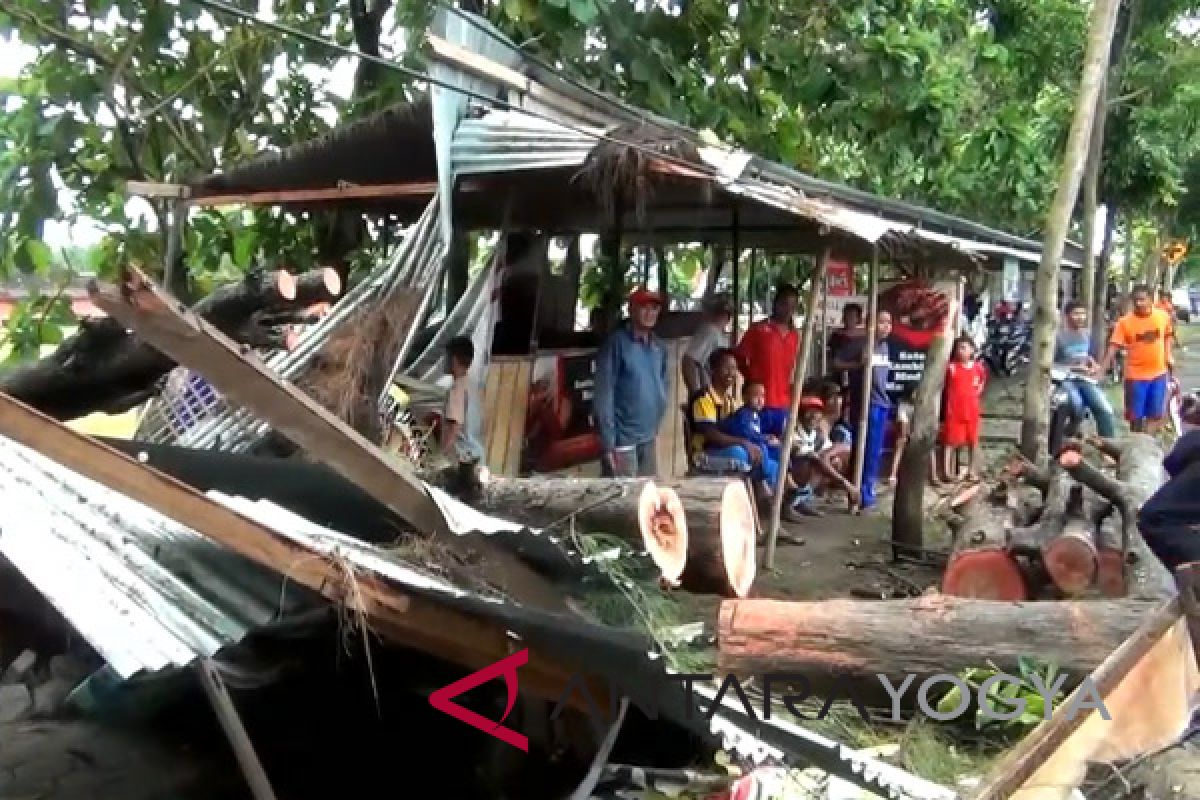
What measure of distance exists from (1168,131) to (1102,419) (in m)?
8.19

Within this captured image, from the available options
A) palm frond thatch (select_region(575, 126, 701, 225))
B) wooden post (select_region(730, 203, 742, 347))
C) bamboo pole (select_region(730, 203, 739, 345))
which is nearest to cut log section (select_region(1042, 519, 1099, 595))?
palm frond thatch (select_region(575, 126, 701, 225))

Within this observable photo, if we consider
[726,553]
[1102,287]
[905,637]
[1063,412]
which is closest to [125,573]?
[726,553]

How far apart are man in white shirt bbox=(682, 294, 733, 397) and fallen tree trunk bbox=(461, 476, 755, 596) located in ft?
9.71

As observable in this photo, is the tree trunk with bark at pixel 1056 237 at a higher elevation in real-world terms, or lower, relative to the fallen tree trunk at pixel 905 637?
higher

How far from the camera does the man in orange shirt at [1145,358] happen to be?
40.5ft

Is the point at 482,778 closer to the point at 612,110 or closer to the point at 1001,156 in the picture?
the point at 612,110

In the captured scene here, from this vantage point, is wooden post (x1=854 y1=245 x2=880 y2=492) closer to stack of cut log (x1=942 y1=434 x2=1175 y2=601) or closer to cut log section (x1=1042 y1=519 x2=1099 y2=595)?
stack of cut log (x1=942 y1=434 x2=1175 y2=601)

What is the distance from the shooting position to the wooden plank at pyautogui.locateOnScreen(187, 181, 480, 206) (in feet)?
27.2

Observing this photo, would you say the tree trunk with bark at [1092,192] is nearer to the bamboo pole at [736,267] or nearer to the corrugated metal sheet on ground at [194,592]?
the bamboo pole at [736,267]

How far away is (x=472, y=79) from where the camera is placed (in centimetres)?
766

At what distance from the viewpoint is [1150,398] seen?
41.0 feet

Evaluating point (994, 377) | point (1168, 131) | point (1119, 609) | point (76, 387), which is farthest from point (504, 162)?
point (994, 377)

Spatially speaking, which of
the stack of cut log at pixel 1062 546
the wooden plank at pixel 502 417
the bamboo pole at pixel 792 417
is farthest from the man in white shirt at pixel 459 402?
the stack of cut log at pixel 1062 546

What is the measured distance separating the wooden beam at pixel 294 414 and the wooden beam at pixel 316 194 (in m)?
4.97
